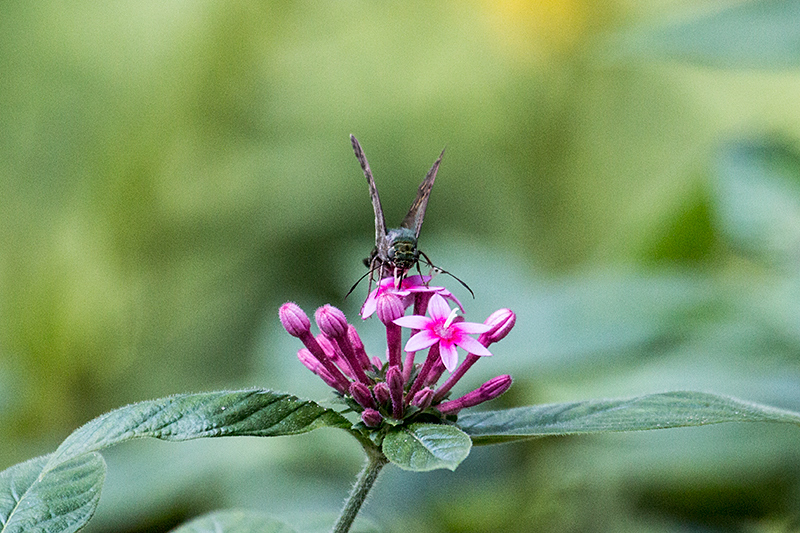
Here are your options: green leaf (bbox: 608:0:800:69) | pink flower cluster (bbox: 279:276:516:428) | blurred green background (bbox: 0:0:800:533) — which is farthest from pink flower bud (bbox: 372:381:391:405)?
green leaf (bbox: 608:0:800:69)

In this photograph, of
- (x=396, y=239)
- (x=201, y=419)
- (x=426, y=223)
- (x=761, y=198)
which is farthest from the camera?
(x=426, y=223)

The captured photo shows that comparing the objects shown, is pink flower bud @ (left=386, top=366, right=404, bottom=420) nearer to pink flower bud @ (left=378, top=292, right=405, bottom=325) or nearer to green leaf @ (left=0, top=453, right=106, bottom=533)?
pink flower bud @ (left=378, top=292, right=405, bottom=325)

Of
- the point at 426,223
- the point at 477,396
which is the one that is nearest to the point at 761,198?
the point at 477,396

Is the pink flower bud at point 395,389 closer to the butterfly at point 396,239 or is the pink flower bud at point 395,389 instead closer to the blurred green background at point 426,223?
the butterfly at point 396,239

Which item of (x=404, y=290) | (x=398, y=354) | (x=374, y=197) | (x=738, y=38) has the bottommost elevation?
(x=398, y=354)

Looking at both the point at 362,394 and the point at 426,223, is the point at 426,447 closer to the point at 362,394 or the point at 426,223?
the point at 362,394

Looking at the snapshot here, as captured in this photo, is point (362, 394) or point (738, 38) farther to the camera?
point (738, 38)
